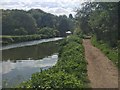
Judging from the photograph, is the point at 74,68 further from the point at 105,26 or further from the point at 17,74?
the point at 105,26

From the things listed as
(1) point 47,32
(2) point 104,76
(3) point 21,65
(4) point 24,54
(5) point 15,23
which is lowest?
(1) point 47,32

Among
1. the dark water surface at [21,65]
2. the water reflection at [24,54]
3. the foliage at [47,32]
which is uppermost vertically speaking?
the dark water surface at [21,65]

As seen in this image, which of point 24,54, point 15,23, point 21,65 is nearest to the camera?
point 21,65

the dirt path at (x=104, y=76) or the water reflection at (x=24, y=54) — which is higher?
the dirt path at (x=104, y=76)

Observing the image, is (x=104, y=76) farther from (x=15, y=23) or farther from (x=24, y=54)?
(x=15, y=23)

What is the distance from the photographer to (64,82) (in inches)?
372

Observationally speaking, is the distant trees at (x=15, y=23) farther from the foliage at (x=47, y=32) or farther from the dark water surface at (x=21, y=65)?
the dark water surface at (x=21, y=65)

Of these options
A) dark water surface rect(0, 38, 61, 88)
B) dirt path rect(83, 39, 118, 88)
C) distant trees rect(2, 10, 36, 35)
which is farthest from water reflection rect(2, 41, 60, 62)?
distant trees rect(2, 10, 36, 35)

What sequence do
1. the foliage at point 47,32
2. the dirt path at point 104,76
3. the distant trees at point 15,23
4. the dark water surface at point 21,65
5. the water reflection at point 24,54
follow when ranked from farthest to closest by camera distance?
the foliage at point 47,32, the distant trees at point 15,23, the water reflection at point 24,54, the dark water surface at point 21,65, the dirt path at point 104,76

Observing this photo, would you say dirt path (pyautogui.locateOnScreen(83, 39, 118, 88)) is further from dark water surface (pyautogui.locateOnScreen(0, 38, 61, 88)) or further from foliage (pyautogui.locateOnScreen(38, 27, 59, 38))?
foliage (pyautogui.locateOnScreen(38, 27, 59, 38))

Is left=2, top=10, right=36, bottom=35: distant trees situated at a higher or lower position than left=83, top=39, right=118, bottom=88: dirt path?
lower

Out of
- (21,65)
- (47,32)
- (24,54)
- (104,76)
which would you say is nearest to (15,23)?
(47,32)

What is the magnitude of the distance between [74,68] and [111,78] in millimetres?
1836

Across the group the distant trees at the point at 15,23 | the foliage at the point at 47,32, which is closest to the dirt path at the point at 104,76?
the distant trees at the point at 15,23
